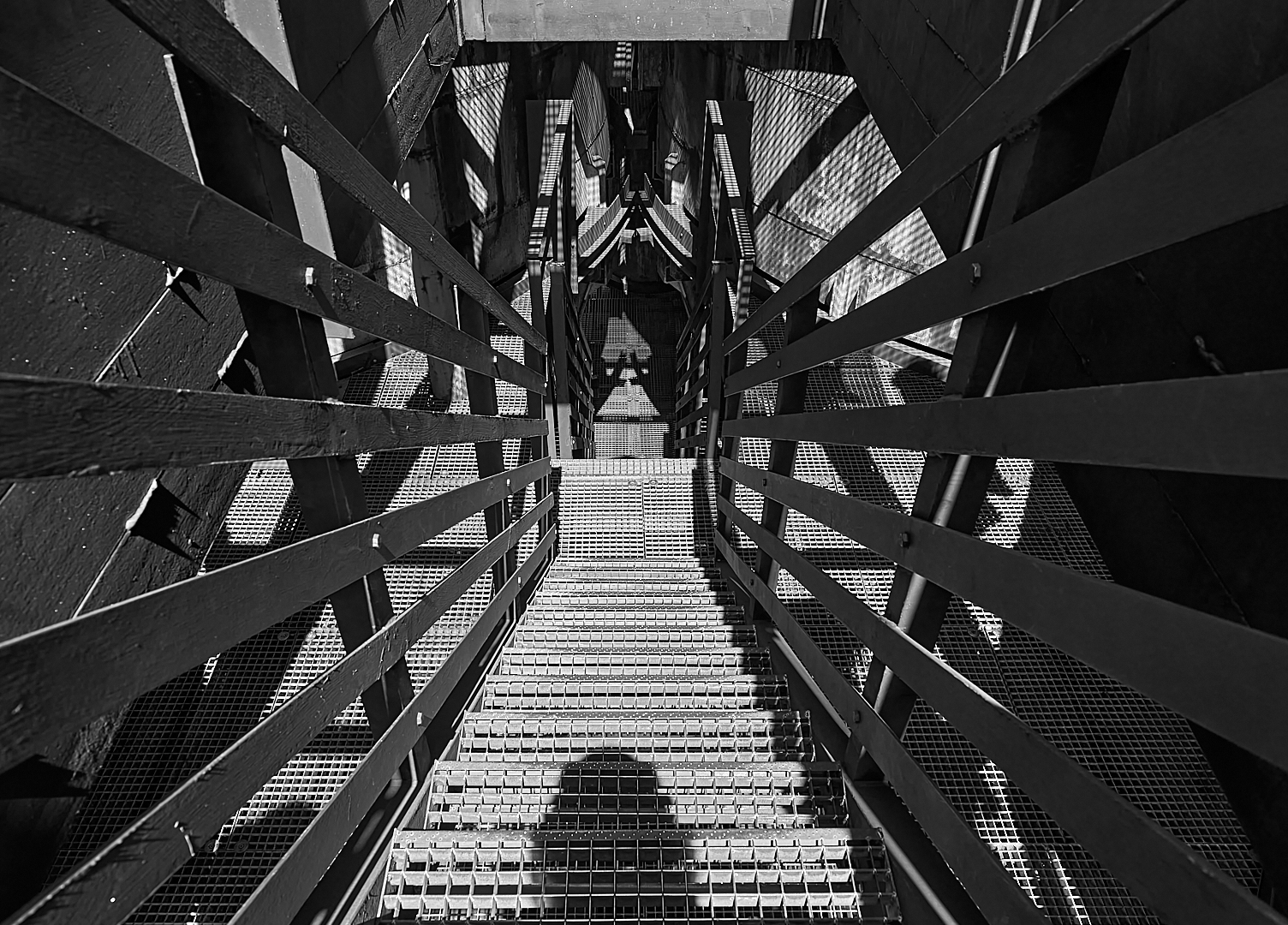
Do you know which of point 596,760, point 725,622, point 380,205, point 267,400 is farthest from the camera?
point 725,622

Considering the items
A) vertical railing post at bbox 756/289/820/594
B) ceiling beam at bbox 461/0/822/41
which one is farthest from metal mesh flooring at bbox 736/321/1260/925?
ceiling beam at bbox 461/0/822/41

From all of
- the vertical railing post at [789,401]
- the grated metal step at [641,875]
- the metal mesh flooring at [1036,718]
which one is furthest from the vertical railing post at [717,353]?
the grated metal step at [641,875]

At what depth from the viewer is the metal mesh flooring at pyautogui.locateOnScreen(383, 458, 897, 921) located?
Answer: 153 centimetres

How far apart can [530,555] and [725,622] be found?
1.00m

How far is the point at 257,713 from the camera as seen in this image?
10.1ft

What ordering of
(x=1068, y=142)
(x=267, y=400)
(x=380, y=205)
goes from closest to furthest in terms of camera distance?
1. (x=267, y=400)
2. (x=1068, y=142)
3. (x=380, y=205)

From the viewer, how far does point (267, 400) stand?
3.23 ft

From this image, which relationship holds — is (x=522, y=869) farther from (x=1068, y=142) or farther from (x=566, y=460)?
(x=566, y=460)

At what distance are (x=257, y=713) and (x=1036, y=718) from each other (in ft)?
11.9

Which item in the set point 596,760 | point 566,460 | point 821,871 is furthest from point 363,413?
point 566,460

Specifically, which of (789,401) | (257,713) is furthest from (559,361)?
(257,713)

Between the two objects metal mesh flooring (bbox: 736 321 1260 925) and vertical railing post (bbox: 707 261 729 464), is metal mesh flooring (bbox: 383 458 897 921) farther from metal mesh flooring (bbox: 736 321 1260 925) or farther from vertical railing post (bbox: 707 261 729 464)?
vertical railing post (bbox: 707 261 729 464)

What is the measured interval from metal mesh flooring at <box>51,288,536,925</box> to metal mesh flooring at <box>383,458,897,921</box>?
782 mm

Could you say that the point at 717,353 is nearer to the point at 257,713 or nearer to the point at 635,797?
the point at 635,797
